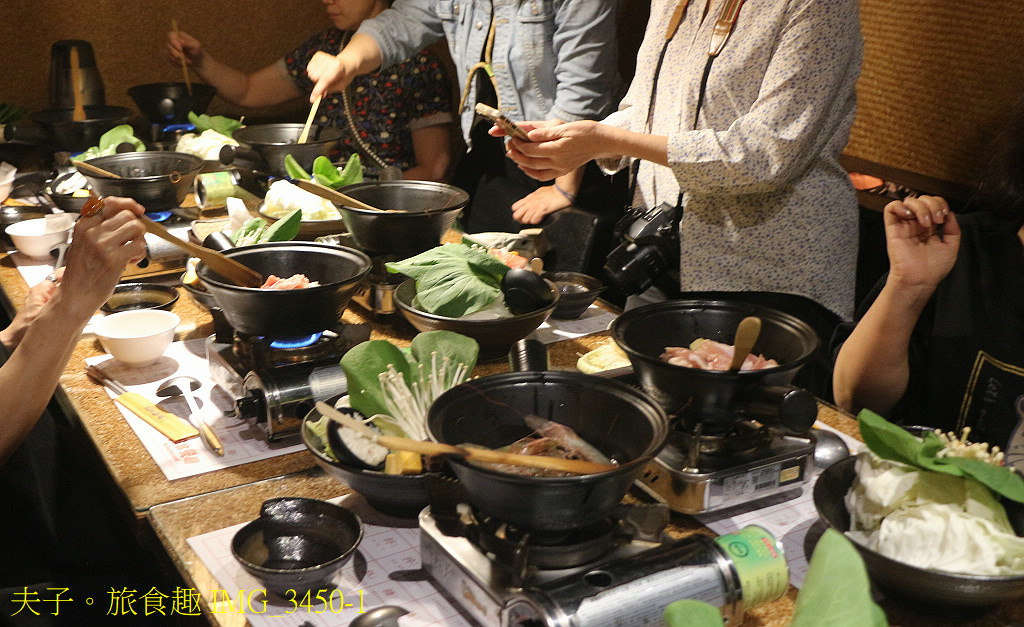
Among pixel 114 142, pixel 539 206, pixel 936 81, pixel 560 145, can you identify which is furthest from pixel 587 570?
pixel 114 142

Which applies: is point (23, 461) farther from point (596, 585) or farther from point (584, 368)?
point (596, 585)

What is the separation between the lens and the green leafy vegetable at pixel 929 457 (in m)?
1.02

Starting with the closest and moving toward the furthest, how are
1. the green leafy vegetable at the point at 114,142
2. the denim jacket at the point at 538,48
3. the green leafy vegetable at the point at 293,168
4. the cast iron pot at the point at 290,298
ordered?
the cast iron pot at the point at 290,298, the green leafy vegetable at the point at 293,168, the green leafy vegetable at the point at 114,142, the denim jacket at the point at 538,48

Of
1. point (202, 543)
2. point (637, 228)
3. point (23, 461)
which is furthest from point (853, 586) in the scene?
point (23, 461)

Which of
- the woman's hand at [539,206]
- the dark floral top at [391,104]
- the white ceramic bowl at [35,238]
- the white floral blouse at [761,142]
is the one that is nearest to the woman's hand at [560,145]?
the white floral blouse at [761,142]

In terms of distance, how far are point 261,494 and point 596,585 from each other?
58 cm

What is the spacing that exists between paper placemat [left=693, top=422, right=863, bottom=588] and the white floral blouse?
0.90 metres

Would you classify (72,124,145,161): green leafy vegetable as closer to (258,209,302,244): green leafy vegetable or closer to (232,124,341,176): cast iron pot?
(232,124,341,176): cast iron pot

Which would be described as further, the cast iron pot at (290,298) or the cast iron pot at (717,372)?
the cast iron pot at (290,298)

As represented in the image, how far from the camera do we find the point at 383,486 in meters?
1.19

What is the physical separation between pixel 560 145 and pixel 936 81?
4.14 feet

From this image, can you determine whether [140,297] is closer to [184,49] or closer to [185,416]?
[185,416]

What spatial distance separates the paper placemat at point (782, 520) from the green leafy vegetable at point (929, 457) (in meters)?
0.11

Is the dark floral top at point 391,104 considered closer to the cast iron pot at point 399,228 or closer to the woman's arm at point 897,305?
the cast iron pot at point 399,228
